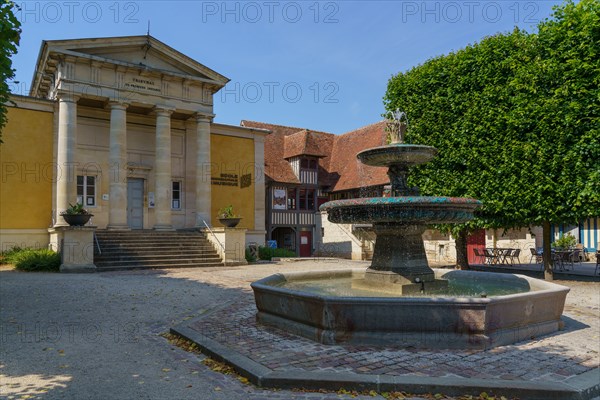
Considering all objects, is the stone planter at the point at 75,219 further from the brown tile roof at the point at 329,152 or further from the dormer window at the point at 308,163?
the dormer window at the point at 308,163

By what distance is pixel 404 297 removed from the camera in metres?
6.00

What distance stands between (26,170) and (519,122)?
1990 cm

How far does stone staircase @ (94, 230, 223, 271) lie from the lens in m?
17.5

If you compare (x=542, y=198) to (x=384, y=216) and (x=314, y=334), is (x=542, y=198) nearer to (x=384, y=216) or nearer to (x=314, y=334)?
(x=384, y=216)

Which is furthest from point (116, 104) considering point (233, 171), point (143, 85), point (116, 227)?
point (233, 171)

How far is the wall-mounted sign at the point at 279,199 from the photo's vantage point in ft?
104

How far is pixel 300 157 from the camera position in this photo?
32750 mm

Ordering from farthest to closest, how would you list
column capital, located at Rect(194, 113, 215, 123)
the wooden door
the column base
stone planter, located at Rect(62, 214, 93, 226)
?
column capital, located at Rect(194, 113, 215, 123) → the wooden door → the column base → stone planter, located at Rect(62, 214, 93, 226)

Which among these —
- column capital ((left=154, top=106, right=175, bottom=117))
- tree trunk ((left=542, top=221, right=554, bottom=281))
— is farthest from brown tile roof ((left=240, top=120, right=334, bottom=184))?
tree trunk ((left=542, top=221, right=554, bottom=281))

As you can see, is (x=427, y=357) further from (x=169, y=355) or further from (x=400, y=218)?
(x=169, y=355)

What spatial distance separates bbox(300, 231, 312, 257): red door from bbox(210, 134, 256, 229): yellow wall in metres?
7.98

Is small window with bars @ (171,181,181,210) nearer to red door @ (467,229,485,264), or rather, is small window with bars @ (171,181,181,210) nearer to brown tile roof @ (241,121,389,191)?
brown tile roof @ (241,121,389,191)

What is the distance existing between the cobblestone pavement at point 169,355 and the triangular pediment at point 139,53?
1350cm

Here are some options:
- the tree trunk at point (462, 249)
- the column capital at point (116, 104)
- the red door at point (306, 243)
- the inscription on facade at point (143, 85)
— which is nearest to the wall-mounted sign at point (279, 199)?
the red door at point (306, 243)
